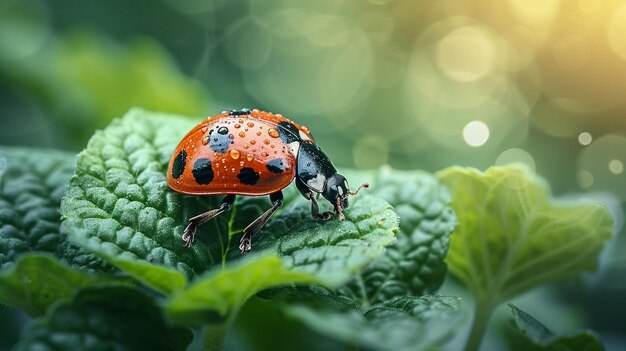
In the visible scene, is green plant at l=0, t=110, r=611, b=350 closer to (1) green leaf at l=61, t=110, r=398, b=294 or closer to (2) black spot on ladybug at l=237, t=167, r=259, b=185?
(1) green leaf at l=61, t=110, r=398, b=294

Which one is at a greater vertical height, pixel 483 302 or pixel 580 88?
pixel 580 88

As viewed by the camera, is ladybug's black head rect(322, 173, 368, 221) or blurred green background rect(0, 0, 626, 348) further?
blurred green background rect(0, 0, 626, 348)

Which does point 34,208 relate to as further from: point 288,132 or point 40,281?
point 288,132

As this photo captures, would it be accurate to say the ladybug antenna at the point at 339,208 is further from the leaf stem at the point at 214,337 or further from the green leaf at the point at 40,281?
the green leaf at the point at 40,281

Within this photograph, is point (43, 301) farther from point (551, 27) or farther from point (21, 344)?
point (551, 27)

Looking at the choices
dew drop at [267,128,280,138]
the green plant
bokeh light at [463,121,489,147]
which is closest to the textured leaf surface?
the green plant

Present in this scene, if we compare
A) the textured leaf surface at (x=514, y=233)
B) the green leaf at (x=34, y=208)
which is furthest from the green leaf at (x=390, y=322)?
the green leaf at (x=34, y=208)

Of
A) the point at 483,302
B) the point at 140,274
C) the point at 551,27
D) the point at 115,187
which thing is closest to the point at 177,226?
the point at 115,187
